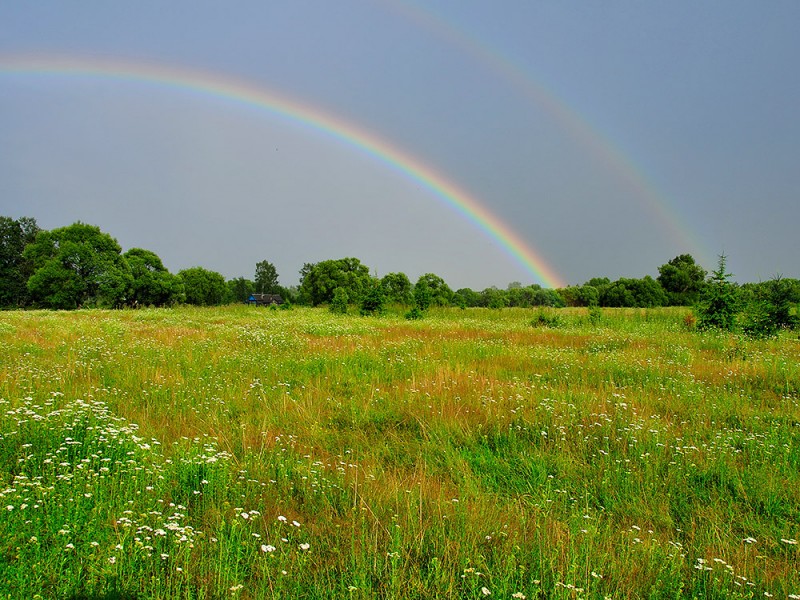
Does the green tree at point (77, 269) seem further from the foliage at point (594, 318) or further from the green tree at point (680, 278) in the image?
the green tree at point (680, 278)

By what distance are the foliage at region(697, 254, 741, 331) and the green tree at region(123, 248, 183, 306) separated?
213ft

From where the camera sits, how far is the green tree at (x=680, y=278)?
74438 mm

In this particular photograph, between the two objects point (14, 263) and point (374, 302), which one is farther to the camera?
point (14, 263)

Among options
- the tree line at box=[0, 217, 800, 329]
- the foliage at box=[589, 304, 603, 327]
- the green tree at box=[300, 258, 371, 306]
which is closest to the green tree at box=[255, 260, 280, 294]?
the tree line at box=[0, 217, 800, 329]

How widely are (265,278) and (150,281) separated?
62.3 metres

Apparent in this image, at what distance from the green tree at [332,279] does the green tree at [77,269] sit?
3226 cm

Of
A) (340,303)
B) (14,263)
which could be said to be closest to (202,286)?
(14,263)

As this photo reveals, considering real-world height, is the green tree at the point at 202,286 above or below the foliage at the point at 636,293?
below

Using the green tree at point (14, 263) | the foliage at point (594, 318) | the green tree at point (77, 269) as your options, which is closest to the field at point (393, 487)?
the foliage at point (594, 318)

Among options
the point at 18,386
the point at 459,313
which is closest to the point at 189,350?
the point at 18,386

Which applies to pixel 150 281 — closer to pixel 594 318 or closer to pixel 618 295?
pixel 594 318

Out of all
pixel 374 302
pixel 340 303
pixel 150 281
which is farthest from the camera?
pixel 150 281

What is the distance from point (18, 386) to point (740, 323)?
2330 cm

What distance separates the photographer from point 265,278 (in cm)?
12669
